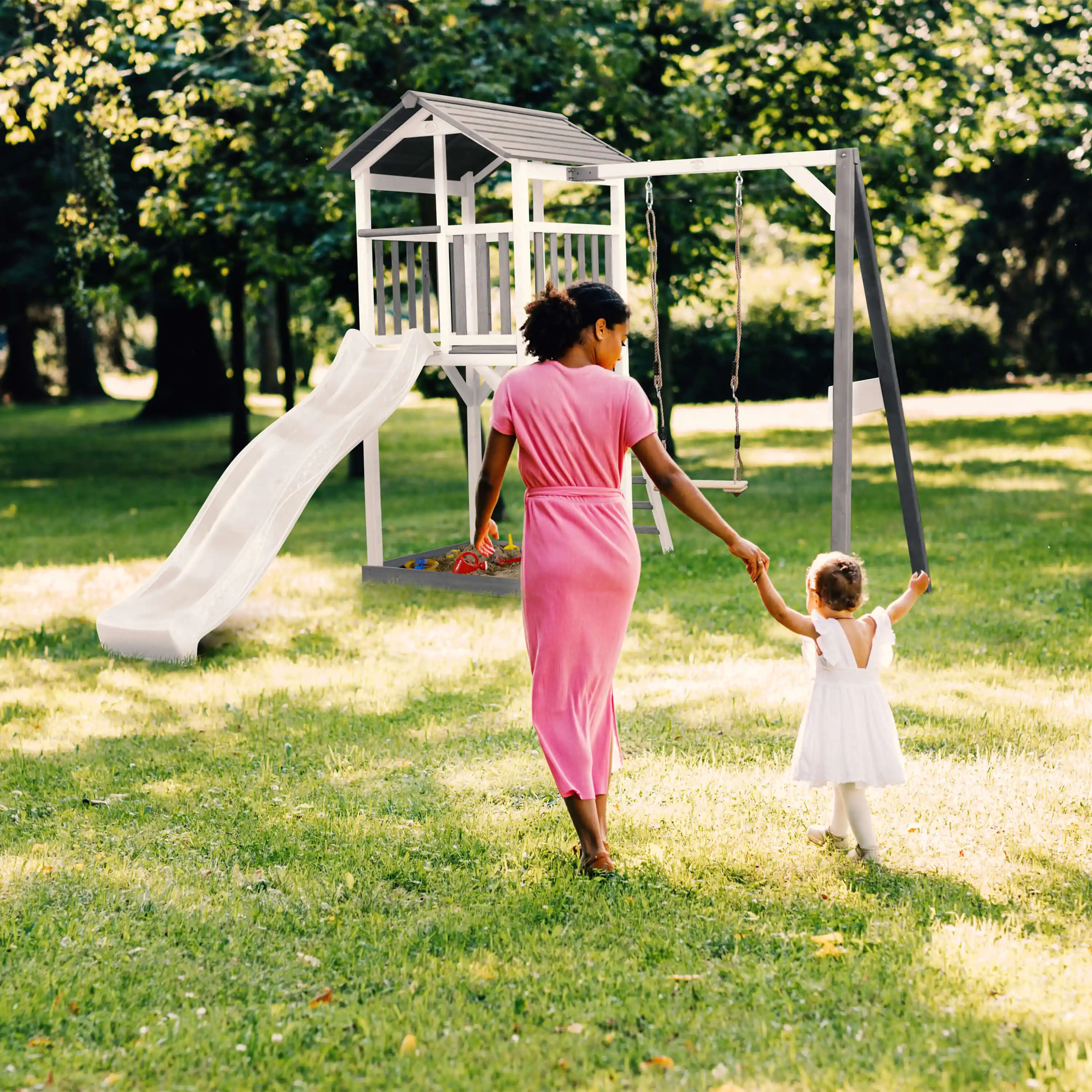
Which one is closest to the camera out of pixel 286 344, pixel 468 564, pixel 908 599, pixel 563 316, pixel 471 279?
pixel 563 316

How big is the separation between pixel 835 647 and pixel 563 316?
1.46 meters

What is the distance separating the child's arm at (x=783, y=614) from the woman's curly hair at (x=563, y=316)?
101cm

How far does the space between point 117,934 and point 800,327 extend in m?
30.1

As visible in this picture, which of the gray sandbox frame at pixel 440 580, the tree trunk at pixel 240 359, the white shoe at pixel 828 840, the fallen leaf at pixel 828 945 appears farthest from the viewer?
the tree trunk at pixel 240 359

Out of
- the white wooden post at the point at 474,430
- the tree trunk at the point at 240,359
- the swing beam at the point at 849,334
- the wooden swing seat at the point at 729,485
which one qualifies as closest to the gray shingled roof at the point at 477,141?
the white wooden post at the point at 474,430

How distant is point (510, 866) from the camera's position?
16.6ft

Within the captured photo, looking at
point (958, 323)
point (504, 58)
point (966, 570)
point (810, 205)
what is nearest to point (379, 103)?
point (504, 58)

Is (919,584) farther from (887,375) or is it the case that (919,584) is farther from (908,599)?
(887,375)

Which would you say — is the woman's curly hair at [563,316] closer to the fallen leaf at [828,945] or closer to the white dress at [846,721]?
the white dress at [846,721]

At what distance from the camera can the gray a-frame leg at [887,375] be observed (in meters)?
6.49

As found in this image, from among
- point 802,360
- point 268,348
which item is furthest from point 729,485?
point 268,348

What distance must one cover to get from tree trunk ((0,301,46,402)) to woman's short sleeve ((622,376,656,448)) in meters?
35.1

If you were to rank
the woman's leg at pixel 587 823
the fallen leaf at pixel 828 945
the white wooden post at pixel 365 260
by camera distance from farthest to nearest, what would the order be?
the white wooden post at pixel 365 260
the woman's leg at pixel 587 823
the fallen leaf at pixel 828 945

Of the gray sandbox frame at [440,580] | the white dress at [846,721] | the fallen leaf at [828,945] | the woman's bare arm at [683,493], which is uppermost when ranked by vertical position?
the woman's bare arm at [683,493]
